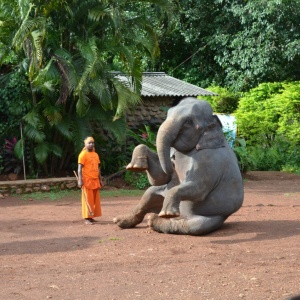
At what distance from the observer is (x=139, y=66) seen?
682 inches

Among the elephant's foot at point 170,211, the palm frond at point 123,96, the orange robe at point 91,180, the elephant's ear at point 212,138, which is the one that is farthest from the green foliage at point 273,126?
the elephant's foot at point 170,211

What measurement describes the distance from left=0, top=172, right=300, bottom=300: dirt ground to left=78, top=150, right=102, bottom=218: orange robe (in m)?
0.31

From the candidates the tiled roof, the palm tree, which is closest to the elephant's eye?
the palm tree

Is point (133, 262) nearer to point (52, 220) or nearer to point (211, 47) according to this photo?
point (52, 220)

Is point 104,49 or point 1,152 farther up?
point 104,49

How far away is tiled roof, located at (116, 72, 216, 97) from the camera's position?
2056 cm

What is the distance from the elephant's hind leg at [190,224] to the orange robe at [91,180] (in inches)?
69.0

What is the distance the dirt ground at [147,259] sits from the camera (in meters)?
7.17

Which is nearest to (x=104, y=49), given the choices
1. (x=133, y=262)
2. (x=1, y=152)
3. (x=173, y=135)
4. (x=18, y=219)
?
(x=1, y=152)

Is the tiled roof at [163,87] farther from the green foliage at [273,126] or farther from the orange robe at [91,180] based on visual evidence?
the orange robe at [91,180]

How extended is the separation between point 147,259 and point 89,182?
3.46m

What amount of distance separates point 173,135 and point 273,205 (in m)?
4.06

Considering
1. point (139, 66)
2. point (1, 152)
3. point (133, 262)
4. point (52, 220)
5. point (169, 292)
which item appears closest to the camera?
point (169, 292)

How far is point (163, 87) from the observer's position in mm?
21453
